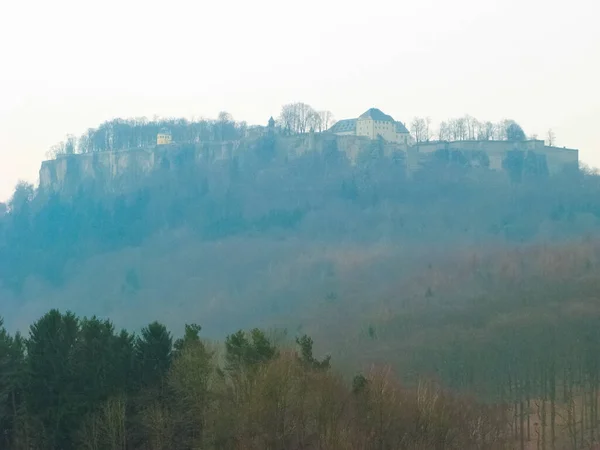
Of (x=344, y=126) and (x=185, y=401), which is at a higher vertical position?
(x=344, y=126)

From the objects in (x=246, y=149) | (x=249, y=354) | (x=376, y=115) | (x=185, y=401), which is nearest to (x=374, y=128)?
(x=376, y=115)

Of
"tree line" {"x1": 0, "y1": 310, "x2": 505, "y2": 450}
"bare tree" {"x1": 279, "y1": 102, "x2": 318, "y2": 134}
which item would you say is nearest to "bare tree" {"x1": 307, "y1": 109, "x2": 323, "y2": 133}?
"bare tree" {"x1": 279, "y1": 102, "x2": 318, "y2": 134}

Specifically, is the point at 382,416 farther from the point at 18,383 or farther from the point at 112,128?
the point at 112,128

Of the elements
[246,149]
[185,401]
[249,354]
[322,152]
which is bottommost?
[185,401]

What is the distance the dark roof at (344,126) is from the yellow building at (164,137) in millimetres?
25180

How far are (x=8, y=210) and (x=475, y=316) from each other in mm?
89522

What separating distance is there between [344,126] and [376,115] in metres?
5.19

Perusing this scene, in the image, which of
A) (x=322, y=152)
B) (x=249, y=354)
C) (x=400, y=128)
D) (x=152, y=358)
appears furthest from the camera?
(x=400, y=128)

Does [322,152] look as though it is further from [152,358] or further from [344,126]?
[152,358]

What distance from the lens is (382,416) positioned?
29203mm

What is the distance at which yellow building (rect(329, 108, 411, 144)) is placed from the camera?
13225 centimetres

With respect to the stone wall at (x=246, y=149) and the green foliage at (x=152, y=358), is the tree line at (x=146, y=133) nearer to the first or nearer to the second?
the stone wall at (x=246, y=149)

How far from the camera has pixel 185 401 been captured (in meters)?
31.3

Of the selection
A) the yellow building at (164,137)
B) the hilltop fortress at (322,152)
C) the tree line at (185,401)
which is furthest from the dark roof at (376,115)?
the tree line at (185,401)
